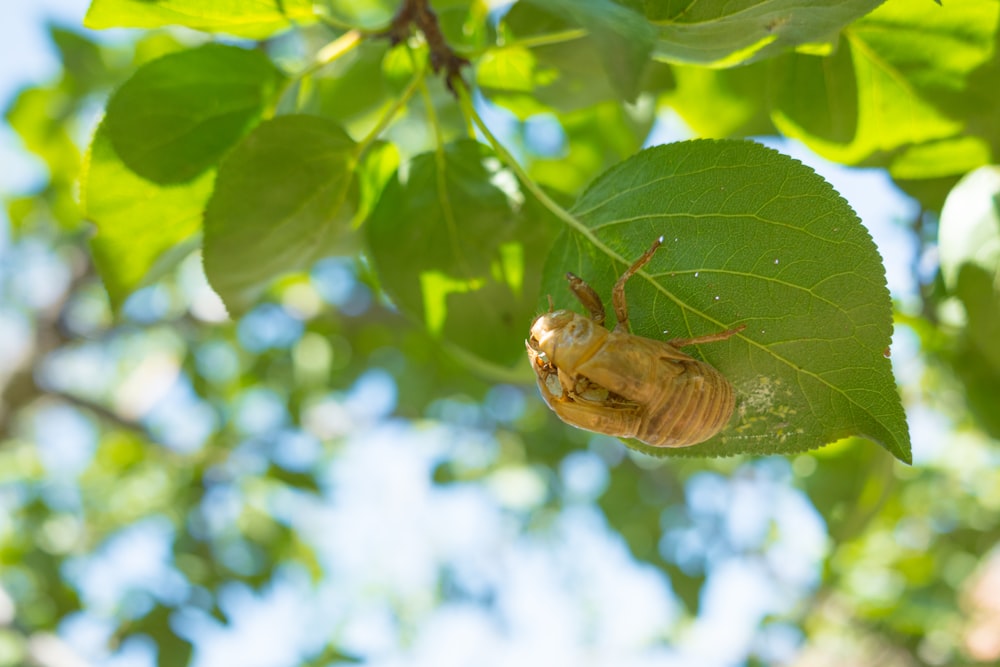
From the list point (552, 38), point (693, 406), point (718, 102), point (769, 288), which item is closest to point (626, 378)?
point (693, 406)

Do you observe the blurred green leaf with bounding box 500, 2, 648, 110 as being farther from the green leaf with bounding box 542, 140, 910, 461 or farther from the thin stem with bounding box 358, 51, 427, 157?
the green leaf with bounding box 542, 140, 910, 461

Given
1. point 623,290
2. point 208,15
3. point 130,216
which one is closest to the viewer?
point 623,290

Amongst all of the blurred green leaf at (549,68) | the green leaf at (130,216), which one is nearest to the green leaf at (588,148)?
the blurred green leaf at (549,68)

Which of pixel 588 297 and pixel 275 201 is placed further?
pixel 275 201

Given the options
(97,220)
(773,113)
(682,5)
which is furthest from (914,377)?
(97,220)

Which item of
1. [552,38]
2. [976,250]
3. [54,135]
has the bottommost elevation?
[54,135]

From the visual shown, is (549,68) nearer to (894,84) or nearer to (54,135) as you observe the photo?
(894,84)
